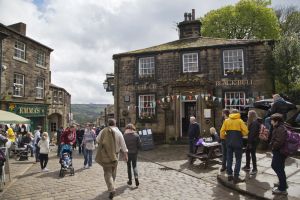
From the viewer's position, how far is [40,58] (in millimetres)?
26203

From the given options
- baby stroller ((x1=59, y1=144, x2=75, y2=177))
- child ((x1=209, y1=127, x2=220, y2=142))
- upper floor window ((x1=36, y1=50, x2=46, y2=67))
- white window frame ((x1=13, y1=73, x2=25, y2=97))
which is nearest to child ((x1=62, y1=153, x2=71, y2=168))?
baby stroller ((x1=59, y1=144, x2=75, y2=177))

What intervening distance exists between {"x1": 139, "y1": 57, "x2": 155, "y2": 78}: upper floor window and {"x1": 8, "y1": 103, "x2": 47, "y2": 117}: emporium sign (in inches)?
414

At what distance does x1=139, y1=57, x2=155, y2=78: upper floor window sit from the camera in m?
20.1

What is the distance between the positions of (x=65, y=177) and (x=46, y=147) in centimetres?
202

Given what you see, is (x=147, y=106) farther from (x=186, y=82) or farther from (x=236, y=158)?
(x=236, y=158)

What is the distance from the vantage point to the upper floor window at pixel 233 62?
60.0 ft

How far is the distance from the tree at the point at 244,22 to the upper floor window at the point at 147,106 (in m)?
13.5

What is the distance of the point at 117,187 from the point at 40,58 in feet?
70.9

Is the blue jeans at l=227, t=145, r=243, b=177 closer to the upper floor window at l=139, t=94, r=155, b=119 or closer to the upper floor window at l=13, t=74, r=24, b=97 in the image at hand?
the upper floor window at l=139, t=94, r=155, b=119

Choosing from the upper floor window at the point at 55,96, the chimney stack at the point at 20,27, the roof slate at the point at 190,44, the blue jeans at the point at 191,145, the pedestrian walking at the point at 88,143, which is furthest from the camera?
the upper floor window at the point at 55,96

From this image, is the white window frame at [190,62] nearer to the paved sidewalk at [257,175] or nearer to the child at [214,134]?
the child at [214,134]

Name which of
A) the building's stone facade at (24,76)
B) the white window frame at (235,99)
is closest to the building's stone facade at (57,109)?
the building's stone facade at (24,76)

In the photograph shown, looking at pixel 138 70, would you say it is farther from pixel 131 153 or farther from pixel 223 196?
pixel 223 196

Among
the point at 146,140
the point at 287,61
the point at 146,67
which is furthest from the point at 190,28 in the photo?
the point at 146,140
